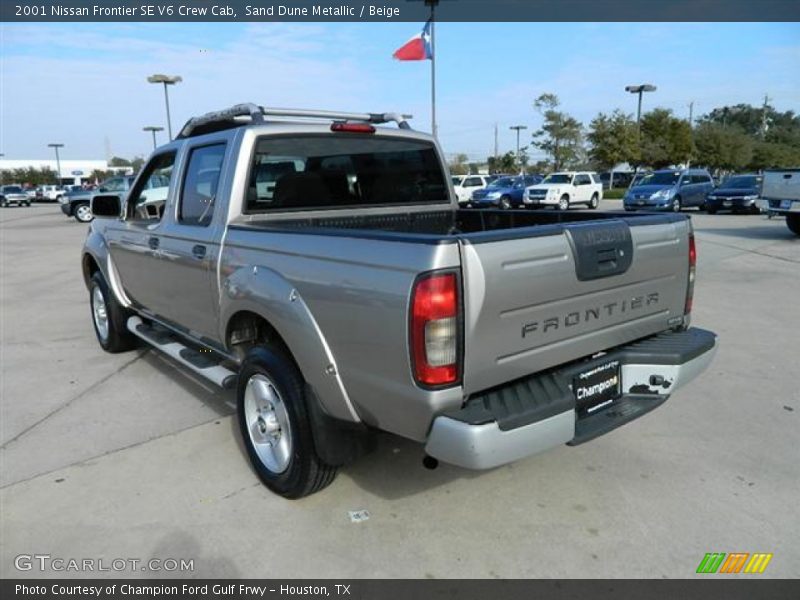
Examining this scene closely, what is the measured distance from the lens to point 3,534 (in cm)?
296

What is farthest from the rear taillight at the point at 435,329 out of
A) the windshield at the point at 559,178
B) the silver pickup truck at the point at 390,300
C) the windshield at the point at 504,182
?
the windshield at the point at 504,182

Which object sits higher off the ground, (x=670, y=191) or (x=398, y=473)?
(x=670, y=191)

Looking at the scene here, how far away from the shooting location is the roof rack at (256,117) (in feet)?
12.5

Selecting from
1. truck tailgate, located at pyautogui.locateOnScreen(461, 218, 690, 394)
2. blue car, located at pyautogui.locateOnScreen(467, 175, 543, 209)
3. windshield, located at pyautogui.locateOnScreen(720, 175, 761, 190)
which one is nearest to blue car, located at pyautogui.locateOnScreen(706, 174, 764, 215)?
windshield, located at pyautogui.locateOnScreen(720, 175, 761, 190)

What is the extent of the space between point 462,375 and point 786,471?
233 cm

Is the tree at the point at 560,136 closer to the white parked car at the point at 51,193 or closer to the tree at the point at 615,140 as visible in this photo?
the tree at the point at 615,140

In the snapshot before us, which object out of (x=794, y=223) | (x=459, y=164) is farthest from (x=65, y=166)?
(x=794, y=223)

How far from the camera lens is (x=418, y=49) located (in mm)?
21781

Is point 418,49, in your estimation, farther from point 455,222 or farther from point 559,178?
point 455,222

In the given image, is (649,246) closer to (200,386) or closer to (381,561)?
(381,561)

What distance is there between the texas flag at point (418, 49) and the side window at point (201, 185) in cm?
1960

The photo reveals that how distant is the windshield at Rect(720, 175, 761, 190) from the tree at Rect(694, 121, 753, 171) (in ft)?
113

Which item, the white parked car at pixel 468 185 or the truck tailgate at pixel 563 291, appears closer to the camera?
the truck tailgate at pixel 563 291

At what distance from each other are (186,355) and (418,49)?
66.5ft
